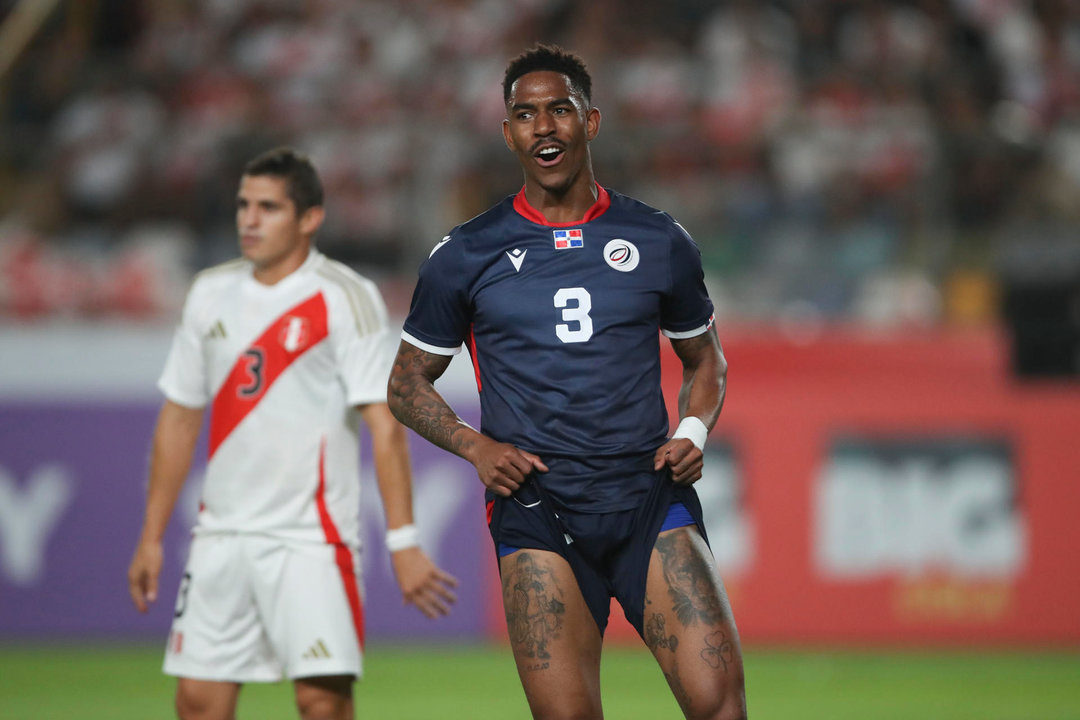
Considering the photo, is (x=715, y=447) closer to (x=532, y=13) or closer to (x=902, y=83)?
(x=902, y=83)

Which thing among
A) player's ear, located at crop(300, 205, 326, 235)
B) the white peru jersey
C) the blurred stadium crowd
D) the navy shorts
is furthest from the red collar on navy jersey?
the blurred stadium crowd

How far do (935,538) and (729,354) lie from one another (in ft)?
6.23

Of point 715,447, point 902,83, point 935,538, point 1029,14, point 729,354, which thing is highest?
point 1029,14

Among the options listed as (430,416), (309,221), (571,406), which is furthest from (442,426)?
(309,221)

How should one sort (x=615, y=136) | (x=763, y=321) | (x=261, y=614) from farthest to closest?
(x=615, y=136)
(x=763, y=321)
(x=261, y=614)

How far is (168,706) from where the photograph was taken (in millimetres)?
8133

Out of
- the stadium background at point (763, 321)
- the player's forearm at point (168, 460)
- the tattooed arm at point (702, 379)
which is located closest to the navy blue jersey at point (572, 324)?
the tattooed arm at point (702, 379)

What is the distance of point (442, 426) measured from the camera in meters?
4.42

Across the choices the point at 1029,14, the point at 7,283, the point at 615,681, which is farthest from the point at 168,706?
the point at 1029,14

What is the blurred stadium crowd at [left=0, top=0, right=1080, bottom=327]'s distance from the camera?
1063 centimetres

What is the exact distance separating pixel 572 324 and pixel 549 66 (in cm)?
79

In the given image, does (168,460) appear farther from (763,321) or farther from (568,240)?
(763,321)

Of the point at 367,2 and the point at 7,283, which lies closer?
the point at 7,283

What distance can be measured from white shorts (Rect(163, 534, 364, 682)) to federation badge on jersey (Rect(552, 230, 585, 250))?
172 centimetres
